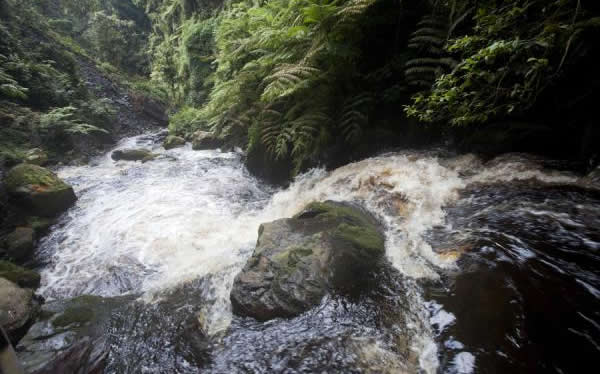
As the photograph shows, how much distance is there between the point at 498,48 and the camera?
1.64m

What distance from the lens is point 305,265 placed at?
99.8 inches

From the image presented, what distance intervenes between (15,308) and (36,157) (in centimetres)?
632

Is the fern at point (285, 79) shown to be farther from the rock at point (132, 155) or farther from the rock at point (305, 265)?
the rock at point (132, 155)

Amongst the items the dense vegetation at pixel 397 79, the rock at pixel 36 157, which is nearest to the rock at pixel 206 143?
the dense vegetation at pixel 397 79

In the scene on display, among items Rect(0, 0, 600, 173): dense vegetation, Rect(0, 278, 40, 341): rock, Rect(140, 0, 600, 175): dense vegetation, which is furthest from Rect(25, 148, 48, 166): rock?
Rect(0, 278, 40, 341): rock

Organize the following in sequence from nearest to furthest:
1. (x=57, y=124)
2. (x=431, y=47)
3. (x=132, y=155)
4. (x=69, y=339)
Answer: (x=69, y=339)
(x=431, y=47)
(x=57, y=124)
(x=132, y=155)

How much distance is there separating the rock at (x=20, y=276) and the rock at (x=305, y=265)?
10.0 feet

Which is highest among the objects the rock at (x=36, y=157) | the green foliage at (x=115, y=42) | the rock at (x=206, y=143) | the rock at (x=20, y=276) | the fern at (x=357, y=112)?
the green foliage at (x=115, y=42)

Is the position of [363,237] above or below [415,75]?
below

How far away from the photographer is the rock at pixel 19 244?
4.00 meters

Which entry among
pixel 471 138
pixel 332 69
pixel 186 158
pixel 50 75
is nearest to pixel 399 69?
pixel 332 69

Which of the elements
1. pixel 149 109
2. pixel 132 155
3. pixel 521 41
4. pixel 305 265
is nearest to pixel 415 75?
pixel 521 41

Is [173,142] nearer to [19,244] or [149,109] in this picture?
[149,109]

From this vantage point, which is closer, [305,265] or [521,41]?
[521,41]
